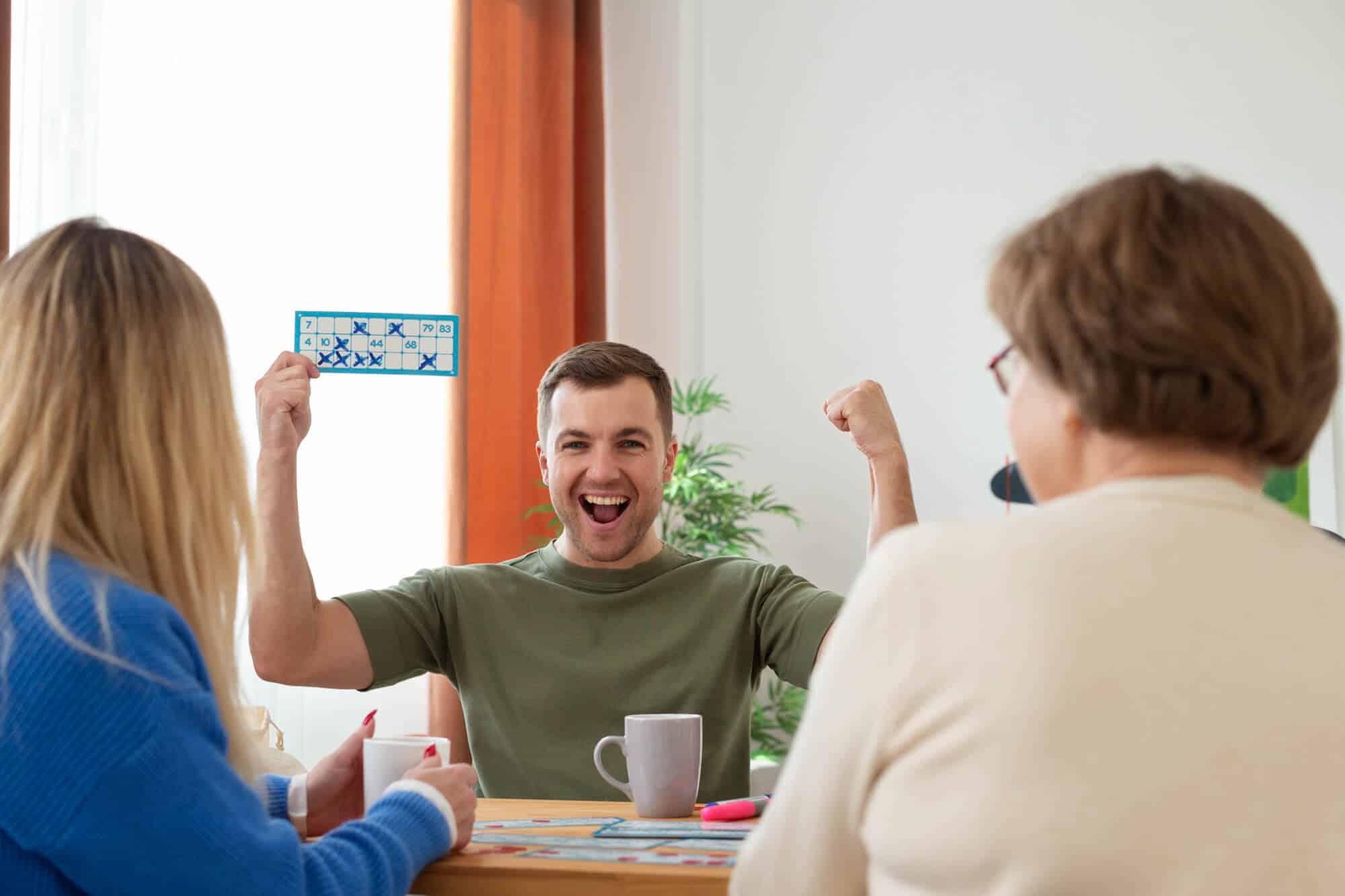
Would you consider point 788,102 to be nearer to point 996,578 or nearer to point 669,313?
point 669,313

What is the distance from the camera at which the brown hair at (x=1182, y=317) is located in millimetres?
738

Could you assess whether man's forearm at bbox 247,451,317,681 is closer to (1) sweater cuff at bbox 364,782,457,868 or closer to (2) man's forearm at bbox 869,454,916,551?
(1) sweater cuff at bbox 364,782,457,868

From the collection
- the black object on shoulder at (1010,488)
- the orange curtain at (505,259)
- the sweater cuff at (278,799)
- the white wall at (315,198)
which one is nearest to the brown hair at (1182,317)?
the sweater cuff at (278,799)

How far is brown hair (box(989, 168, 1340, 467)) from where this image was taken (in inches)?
29.1

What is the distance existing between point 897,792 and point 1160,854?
14 centimetres

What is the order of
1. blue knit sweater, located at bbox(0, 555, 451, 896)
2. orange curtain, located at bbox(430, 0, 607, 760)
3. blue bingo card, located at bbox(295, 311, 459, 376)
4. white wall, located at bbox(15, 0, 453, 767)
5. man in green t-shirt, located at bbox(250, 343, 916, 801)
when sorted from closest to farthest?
blue knit sweater, located at bbox(0, 555, 451, 896)
blue bingo card, located at bbox(295, 311, 459, 376)
man in green t-shirt, located at bbox(250, 343, 916, 801)
white wall, located at bbox(15, 0, 453, 767)
orange curtain, located at bbox(430, 0, 607, 760)

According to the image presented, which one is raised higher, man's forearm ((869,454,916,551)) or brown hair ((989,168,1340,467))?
brown hair ((989,168,1340,467))

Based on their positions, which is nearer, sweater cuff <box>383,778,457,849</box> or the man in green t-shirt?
sweater cuff <box>383,778,457,849</box>

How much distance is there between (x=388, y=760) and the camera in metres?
1.23

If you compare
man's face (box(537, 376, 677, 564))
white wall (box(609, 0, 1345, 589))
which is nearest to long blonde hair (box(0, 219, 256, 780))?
man's face (box(537, 376, 677, 564))

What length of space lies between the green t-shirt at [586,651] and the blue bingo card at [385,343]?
1.22ft

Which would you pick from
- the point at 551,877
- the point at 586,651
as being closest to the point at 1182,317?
the point at 551,877

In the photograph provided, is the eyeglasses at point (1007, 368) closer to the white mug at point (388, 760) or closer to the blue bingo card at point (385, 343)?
the white mug at point (388, 760)

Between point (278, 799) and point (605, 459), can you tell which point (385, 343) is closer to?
point (605, 459)
